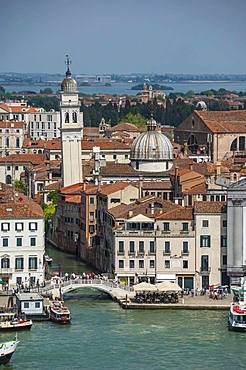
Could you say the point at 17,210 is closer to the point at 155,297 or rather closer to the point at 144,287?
the point at 144,287

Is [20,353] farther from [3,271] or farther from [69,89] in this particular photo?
[69,89]

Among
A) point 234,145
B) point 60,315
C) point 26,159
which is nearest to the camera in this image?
point 60,315

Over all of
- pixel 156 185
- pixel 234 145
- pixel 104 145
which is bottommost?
pixel 234 145

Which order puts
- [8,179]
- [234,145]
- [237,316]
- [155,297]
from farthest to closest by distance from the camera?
[8,179]
[234,145]
[155,297]
[237,316]

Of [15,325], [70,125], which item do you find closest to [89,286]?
[15,325]

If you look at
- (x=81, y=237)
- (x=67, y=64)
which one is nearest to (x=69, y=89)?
(x=67, y=64)

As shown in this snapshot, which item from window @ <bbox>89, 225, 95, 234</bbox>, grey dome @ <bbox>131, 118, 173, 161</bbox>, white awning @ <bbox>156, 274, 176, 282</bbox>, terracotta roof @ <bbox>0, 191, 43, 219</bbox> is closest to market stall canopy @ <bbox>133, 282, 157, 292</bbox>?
white awning @ <bbox>156, 274, 176, 282</bbox>

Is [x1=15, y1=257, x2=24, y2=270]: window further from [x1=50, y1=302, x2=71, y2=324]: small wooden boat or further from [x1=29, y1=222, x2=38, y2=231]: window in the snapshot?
[x1=50, y1=302, x2=71, y2=324]: small wooden boat
